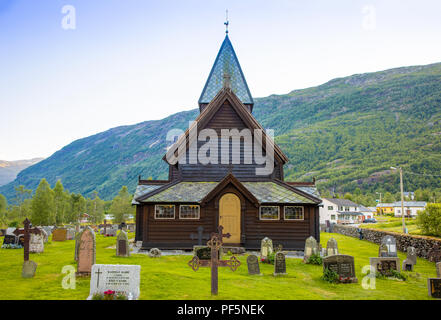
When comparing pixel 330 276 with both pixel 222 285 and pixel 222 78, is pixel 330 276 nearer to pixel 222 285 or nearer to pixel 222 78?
pixel 222 285

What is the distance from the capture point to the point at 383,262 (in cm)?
1451

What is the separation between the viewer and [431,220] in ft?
88.0

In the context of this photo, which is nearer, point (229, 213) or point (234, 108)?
point (229, 213)

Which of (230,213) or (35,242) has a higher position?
(230,213)

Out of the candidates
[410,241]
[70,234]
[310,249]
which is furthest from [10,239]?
[410,241]

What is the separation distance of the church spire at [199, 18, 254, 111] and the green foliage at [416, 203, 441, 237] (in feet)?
53.0

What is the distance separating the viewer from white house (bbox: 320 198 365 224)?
91.5 metres

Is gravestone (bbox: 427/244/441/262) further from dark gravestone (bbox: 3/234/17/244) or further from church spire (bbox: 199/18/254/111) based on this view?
dark gravestone (bbox: 3/234/17/244)

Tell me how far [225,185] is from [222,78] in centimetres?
1190

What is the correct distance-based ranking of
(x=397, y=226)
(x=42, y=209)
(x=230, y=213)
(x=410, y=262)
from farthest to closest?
(x=42, y=209), (x=397, y=226), (x=230, y=213), (x=410, y=262)

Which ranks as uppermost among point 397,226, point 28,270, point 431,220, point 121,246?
point 431,220

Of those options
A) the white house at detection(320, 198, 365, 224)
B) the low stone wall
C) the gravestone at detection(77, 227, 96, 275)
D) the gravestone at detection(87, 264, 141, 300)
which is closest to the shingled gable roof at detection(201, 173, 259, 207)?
the gravestone at detection(77, 227, 96, 275)

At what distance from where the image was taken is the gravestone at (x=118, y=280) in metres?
9.96
